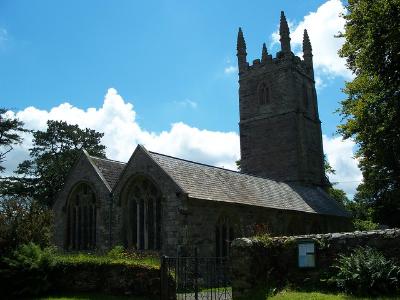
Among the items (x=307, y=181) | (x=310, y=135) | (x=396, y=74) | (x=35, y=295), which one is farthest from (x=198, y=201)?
(x=310, y=135)

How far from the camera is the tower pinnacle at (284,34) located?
40750 mm

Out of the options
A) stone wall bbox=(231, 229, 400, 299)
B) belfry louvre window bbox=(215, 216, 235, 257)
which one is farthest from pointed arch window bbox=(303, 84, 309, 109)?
stone wall bbox=(231, 229, 400, 299)

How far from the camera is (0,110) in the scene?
42.3 meters

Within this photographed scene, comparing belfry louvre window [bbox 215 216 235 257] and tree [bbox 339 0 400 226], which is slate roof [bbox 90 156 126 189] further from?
tree [bbox 339 0 400 226]

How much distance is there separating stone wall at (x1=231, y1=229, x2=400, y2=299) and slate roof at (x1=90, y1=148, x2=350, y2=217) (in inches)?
275

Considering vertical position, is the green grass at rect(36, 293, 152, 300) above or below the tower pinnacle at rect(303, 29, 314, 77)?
below

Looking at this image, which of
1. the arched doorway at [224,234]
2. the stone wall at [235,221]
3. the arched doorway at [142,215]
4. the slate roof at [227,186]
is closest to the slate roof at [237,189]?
the slate roof at [227,186]

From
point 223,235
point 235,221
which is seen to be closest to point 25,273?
point 223,235

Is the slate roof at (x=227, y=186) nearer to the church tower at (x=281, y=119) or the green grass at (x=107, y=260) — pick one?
the church tower at (x=281, y=119)

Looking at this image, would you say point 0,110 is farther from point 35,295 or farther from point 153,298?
point 153,298

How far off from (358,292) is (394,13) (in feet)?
36.3

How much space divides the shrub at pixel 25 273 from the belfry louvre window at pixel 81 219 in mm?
8061

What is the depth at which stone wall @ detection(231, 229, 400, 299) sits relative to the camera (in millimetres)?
13133

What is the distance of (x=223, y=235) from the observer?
23203 mm
